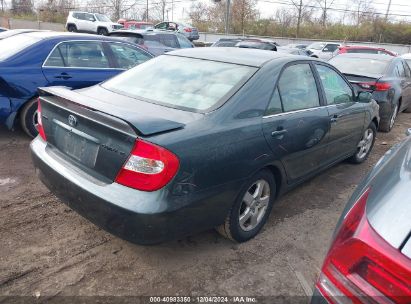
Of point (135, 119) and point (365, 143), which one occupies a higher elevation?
point (135, 119)

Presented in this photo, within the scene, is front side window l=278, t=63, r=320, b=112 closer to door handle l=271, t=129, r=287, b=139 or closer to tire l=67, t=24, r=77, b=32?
door handle l=271, t=129, r=287, b=139

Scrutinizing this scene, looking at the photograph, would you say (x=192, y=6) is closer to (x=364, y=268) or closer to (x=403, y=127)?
(x=403, y=127)

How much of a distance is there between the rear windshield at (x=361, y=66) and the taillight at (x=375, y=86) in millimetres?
227

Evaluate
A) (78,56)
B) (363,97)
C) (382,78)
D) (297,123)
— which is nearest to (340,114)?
(363,97)

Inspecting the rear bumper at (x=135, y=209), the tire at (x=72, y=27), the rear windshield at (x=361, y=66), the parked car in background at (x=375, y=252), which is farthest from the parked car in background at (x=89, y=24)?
the parked car in background at (x=375, y=252)

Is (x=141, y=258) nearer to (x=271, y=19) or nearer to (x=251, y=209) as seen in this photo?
(x=251, y=209)

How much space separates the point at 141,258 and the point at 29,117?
3254 millimetres

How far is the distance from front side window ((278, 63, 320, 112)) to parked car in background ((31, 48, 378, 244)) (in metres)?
0.01

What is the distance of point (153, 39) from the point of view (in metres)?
11.6

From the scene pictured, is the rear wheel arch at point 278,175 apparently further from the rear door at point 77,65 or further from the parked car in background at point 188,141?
the rear door at point 77,65

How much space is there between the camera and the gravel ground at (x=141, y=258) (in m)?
2.55

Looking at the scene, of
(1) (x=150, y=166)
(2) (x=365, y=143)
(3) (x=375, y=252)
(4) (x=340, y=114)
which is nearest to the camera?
(3) (x=375, y=252)

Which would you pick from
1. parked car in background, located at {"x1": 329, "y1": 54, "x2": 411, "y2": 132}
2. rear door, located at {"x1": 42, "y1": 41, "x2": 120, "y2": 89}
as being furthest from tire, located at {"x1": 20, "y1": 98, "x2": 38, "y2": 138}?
parked car in background, located at {"x1": 329, "y1": 54, "x2": 411, "y2": 132}

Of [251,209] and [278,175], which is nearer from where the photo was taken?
Result: [251,209]
